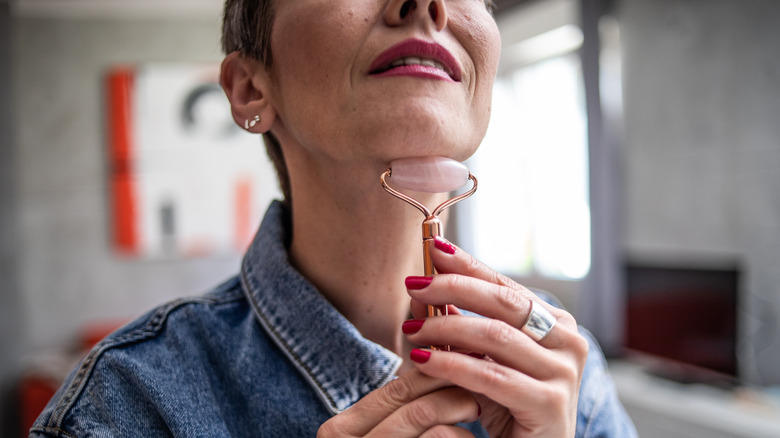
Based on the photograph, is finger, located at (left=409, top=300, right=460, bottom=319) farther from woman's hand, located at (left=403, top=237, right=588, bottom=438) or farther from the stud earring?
the stud earring

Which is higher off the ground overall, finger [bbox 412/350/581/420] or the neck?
the neck

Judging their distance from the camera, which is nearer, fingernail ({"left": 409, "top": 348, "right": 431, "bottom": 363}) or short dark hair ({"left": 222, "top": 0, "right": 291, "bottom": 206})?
fingernail ({"left": 409, "top": 348, "right": 431, "bottom": 363})

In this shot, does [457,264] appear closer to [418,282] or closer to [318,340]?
[418,282]

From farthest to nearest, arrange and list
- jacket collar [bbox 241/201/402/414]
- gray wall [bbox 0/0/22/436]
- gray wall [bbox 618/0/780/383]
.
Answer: gray wall [bbox 0/0/22/436]
gray wall [bbox 618/0/780/383]
jacket collar [bbox 241/201/402/414]

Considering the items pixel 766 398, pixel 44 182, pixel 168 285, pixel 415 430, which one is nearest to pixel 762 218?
pixel 766 398

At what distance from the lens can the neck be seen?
0.67m

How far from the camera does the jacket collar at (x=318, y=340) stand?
67 cm

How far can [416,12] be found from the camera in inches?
23.2

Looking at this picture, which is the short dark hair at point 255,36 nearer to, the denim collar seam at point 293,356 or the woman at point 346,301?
the woman at point 346,301

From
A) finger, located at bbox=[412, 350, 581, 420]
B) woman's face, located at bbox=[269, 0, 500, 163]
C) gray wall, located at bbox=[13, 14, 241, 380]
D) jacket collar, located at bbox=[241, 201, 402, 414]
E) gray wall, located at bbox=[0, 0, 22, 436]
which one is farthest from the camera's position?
gray wall, located at bbox=[13, 14, 241, 380]

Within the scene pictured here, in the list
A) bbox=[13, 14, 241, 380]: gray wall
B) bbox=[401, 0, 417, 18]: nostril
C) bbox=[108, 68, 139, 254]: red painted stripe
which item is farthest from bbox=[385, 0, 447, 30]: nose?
bbox=[108, 68, 139, 254]: red painted stripe

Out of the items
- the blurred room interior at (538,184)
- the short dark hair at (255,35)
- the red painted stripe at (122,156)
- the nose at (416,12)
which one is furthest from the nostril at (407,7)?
the red painted stripe at (122,156)

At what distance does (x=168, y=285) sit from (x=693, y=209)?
348 cm

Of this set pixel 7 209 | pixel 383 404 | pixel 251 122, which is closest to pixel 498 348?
pixel 383 404
